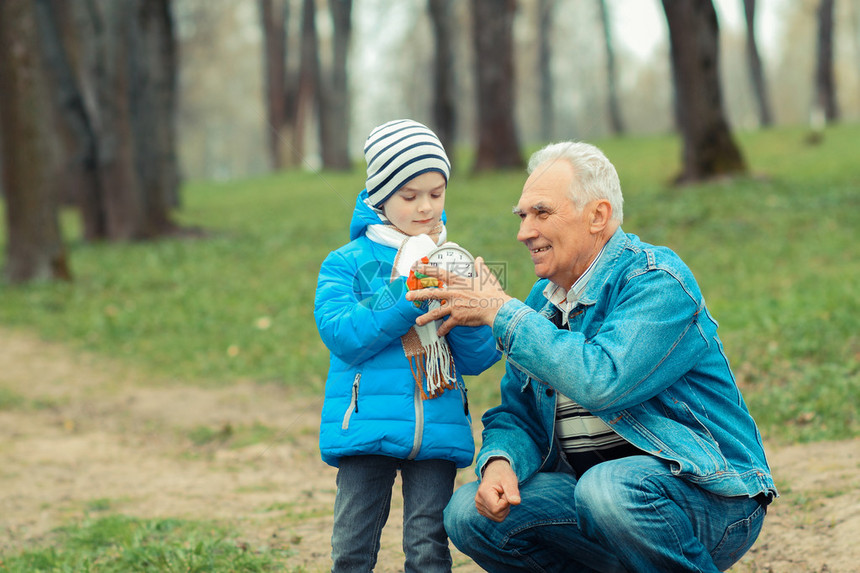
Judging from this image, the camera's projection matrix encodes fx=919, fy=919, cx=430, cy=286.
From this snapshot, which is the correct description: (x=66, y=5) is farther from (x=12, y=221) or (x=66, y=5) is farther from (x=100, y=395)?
(x=100, y=395)

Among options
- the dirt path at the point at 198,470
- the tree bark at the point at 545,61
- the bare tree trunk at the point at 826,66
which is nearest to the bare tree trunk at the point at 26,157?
the dirt path at the point at 198,470

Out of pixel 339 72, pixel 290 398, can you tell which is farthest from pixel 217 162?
pixel 290 398

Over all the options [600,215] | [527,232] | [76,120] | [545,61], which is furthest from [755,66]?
[527,232]

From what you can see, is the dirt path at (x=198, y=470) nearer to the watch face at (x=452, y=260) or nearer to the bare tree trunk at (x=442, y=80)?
the watch face at (x=452, y=260)

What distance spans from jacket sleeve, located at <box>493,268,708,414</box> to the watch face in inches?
7.1

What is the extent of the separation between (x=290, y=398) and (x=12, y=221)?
558cm

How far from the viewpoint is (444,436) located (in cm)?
290

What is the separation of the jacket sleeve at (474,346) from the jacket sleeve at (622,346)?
0.83ft

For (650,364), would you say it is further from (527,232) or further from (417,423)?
(417,423)

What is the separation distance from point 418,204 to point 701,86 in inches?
425

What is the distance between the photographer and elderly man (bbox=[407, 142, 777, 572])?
2.63m

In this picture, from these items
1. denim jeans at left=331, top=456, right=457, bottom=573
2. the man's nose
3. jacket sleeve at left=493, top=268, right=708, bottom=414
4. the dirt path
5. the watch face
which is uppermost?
the man's nose

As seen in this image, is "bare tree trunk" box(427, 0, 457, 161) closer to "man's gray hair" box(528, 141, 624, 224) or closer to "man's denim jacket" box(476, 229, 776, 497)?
"man's gray hair" box(528, 141, 624, 224)

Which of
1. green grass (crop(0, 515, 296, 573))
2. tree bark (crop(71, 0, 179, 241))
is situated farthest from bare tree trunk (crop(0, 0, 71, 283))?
green grass (crop(0, 515, 296, 573))
